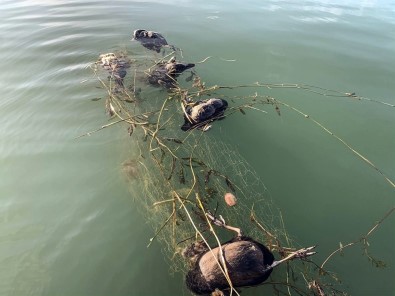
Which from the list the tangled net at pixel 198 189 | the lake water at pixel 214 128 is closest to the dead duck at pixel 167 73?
the tangled net at pixel 198 189

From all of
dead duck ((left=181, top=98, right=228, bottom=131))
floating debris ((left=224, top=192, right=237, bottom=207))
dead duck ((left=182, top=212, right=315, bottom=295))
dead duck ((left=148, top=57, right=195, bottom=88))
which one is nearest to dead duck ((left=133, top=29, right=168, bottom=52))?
dead duck ((left=148, top=57, right=195, bottom=88))

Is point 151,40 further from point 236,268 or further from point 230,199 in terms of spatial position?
point 236,268

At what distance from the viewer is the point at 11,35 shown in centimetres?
972

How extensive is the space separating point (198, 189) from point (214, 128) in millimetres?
1512

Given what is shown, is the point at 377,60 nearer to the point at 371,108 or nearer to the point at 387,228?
the point at 371,108

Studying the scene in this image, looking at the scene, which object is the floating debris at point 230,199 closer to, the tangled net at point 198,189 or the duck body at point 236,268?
the tangled net at point 198,189

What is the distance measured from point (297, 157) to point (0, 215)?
419 centimetres

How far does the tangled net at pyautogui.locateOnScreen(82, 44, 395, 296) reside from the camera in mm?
3682

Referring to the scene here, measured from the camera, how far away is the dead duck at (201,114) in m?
5.54

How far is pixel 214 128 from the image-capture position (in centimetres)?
566

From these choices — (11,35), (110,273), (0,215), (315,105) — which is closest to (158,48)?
(315,105)

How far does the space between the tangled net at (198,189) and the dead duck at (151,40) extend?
6.83 feet

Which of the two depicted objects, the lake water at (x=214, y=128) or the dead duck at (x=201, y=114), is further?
the dead duck at (x=201, y=114)

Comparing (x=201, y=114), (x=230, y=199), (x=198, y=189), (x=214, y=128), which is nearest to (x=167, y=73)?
(x=201, y=114)
